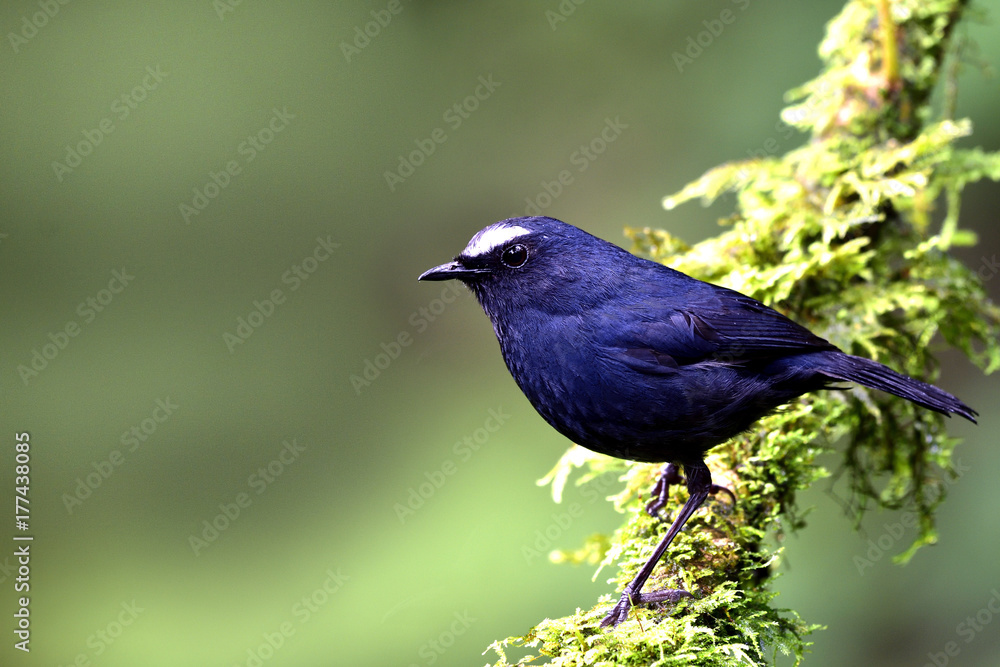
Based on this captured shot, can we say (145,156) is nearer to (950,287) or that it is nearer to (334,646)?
(334,646)

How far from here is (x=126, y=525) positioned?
19.3 feet

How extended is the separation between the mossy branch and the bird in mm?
260

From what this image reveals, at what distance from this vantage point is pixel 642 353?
8.62 ft

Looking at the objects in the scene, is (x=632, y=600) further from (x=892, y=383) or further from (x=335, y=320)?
(x=335, y=320)

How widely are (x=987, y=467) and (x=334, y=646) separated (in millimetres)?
4281

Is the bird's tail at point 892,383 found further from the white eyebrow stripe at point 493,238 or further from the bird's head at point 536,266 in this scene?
the white eyebrow stripe at point 493,238

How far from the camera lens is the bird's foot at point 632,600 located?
230cm

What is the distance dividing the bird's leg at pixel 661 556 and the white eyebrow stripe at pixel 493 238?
1009 mm

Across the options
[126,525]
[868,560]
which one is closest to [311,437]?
[126,525]

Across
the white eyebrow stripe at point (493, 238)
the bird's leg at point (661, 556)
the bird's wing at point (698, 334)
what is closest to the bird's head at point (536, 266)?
the white eyebrow stripe at point (493, 238)

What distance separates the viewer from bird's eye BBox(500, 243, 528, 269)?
2.86 m

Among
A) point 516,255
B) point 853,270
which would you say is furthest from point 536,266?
point 853,270

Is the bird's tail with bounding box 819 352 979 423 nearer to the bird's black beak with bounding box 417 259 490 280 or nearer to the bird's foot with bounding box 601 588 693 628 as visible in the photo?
the bird's foot with bounding box 601 588 693 628

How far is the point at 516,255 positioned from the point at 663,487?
1017 mm
